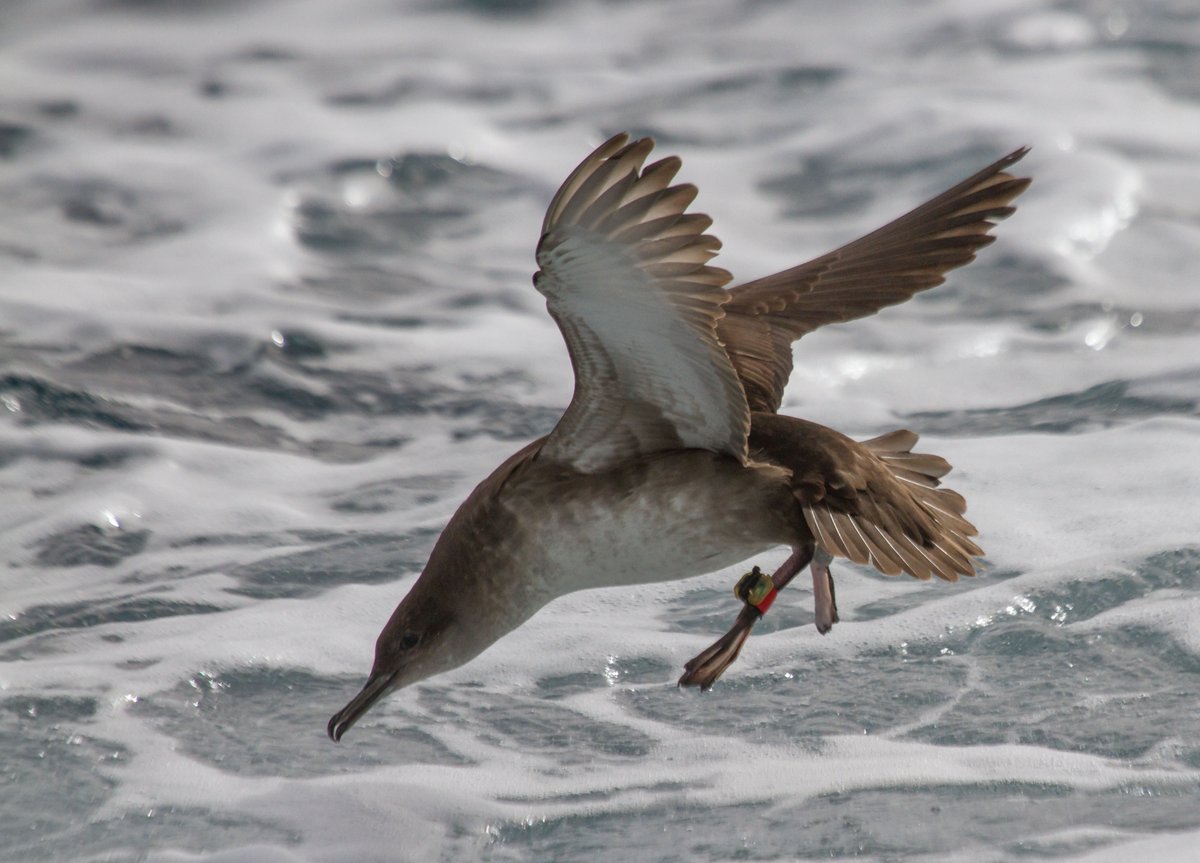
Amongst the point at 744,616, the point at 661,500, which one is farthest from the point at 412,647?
the point at 744,616

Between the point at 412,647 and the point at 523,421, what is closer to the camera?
the point at 412,647

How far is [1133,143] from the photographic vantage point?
9391mm

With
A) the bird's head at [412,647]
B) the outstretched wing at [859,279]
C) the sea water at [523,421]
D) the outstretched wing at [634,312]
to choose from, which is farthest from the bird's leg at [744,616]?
the bird's head at [412,647]

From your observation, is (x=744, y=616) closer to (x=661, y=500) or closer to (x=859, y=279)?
(x=661, y=500)

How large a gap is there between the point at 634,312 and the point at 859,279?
1.31 meters

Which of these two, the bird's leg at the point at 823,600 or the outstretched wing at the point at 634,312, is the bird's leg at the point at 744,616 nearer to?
the bird's leg at the point at 823,600

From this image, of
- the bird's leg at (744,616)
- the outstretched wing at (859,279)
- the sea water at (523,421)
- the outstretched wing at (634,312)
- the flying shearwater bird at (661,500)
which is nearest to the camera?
the outstretched wing at (634,312)

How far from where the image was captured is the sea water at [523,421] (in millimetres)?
3805

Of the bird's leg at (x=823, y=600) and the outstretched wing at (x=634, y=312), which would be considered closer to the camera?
the outstretched wing at (x=634, y=312)

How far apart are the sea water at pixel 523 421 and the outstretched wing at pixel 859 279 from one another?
886 millimetres

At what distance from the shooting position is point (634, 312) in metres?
3.43

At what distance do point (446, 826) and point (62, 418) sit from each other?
3539 mm

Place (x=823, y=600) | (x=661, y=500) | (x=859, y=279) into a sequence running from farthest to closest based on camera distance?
(x=859, y=279) < (x=823, y=600) < (x=661, y=500)

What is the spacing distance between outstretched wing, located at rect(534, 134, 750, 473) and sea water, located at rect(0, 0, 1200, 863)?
0.87 metres
